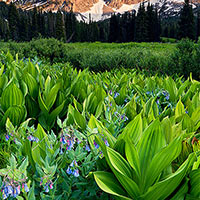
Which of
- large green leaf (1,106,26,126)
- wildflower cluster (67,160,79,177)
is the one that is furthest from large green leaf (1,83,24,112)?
wildflower cluster (67,160,79,177)

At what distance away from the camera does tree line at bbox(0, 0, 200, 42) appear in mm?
61000

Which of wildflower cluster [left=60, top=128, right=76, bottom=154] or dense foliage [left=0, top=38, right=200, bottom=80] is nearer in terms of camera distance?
wildflower cluster [left=60, top=128, right=76, bottom=154]

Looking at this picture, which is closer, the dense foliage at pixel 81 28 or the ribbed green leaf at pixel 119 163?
the ribbed green leaf at pixel 119 163

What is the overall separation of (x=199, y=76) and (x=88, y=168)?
6.56m

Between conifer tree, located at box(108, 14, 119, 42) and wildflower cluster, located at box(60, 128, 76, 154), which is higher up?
conifer tree, located at box(108, 14, 119, 42)

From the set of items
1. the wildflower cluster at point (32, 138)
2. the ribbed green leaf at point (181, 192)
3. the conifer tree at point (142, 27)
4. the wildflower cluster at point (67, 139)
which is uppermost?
the conifer tree at point (142, 27)

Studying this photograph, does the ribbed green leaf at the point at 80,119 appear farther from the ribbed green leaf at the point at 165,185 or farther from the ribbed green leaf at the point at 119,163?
the ribbed green leaf at the point at 165,185

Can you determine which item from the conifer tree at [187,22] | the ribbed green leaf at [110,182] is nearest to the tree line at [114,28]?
the conifer tree at [187,22]

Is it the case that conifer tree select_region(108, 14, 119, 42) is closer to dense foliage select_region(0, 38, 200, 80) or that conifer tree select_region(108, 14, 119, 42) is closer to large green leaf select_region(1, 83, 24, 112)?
dense foliage select_region(0, 38, 200, 80)

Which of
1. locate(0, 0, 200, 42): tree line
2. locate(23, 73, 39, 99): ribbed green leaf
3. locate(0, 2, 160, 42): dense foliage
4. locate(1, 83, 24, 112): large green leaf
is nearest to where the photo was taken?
locate(1, 83, 24, 112): large green leaf

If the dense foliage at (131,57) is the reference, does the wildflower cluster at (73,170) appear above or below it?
below

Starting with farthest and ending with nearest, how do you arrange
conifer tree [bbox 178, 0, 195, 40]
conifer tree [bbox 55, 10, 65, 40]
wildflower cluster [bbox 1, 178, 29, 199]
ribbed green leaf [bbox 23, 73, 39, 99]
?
conifer tree [bbox 55, 10, 65, 40], conifer tree [bbox 178, 0, 195, 40], ribbed green leaf [bbox 23, 73, 39, 99], wildflower cluster [bbox 1, 178, 29, 199]

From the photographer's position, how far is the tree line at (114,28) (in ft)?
200

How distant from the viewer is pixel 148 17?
6806 cm
